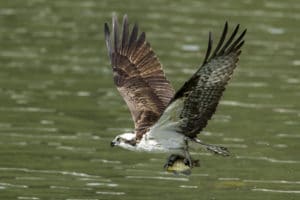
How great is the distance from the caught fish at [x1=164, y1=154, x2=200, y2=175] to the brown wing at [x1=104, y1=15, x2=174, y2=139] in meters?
0.95

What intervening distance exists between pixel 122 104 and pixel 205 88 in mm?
6285

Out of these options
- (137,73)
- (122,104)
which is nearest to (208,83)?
(137,73)

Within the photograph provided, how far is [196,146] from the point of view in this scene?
42.8 ft

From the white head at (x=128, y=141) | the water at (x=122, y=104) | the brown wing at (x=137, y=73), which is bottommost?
the water at (x=122, y=104)

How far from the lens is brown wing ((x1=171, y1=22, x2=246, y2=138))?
11.8 meters

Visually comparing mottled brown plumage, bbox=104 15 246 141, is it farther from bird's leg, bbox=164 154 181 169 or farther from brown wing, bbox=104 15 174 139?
bird's leg, bbox=164 154 181 169

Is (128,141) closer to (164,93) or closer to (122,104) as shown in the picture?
(164,93)

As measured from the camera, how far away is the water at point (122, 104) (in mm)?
14406

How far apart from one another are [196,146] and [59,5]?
1218cm

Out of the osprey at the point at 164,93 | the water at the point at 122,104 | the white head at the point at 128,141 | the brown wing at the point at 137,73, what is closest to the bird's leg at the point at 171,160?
the osprey at the point at 164,93

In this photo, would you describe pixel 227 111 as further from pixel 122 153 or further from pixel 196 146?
pixel 196 146

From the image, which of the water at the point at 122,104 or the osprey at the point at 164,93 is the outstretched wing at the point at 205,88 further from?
the water at the point at 122,104

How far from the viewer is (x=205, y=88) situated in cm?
Result: 1209

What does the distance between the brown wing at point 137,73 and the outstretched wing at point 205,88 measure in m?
1.57
